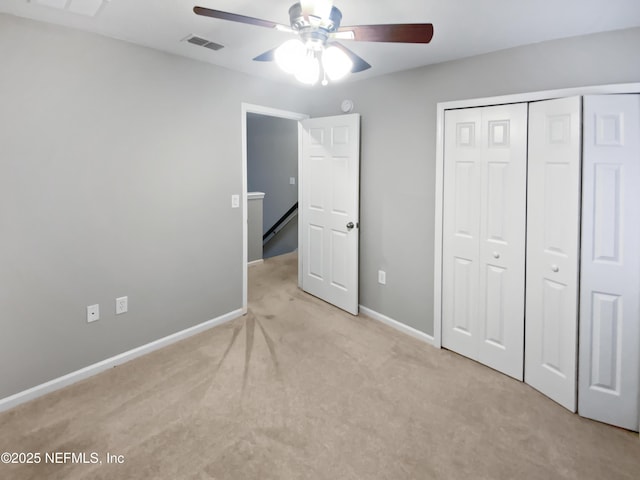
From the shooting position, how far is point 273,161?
21.6 ft

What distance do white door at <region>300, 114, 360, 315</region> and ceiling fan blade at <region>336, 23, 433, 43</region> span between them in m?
1.76

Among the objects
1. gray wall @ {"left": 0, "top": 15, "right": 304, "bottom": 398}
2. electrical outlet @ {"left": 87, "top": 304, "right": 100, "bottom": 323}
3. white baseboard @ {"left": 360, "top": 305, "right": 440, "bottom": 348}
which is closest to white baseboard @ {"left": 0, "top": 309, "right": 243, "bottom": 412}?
gray wall @ {"left": 0, "top": 15, "right": 304, "bottom": 398}

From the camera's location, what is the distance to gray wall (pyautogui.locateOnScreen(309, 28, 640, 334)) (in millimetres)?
2209

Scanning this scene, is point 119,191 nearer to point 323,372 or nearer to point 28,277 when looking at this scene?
point 28,277

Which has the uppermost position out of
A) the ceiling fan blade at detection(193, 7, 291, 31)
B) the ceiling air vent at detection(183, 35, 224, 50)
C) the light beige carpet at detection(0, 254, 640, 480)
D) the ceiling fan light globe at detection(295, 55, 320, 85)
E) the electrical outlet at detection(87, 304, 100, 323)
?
the ceiling air vent at detection(183, 35, 224, 50)

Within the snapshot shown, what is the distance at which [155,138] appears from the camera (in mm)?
2781

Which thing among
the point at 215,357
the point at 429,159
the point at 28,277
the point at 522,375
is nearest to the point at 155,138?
the point at 28,277

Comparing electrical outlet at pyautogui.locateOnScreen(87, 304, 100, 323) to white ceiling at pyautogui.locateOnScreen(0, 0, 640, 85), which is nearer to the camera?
white ceiling at pyautogui.locateOnScreen(0, 0, 640, 85)

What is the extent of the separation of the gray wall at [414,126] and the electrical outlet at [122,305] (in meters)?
2.13

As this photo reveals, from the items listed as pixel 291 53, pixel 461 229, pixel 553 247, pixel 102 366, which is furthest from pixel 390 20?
pixel 102 366

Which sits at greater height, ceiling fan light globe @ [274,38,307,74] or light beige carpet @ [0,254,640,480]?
ceiling fan light globe @ [274,38,307,74]

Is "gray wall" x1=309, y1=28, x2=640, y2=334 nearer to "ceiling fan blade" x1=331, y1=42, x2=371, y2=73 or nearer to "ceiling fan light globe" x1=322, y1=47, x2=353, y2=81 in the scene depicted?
"ceiling fan blade" x1=331, y1=42, x2=371, y2=73

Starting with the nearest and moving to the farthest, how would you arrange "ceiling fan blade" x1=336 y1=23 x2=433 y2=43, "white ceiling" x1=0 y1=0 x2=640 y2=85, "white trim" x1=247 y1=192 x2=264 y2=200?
"ceiling fan blade" x1=336 y1=23 x2=433 y2=43 → "white ceiling" x1=0 y1=0 x2=640 y2=85 → "white trim" x1=247 y1=192 x2=264 y2=200

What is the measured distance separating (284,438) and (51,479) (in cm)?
112
